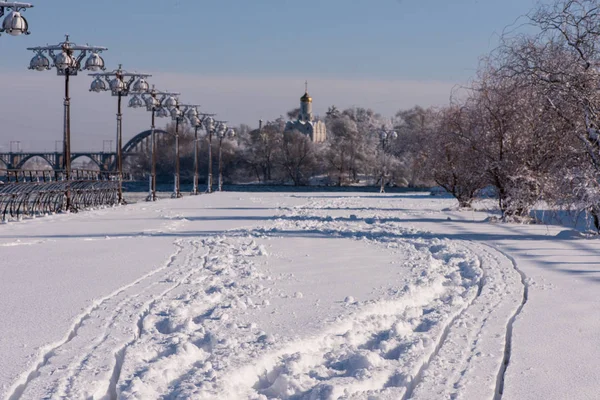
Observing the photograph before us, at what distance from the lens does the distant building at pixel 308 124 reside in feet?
538

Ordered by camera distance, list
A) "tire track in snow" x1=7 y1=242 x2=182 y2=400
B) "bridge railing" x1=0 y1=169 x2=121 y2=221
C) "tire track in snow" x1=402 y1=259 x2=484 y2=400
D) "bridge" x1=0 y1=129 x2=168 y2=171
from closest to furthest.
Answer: "tire track in snow" x1=7 y1=242 x2=182 y2=400
"tire track in snow" x1=402 y1=259 x2=484 y2=400
"bridge railing" x1=0 y1=169 x2=121 y2=221
"bridge" x1=0 y1=129 x2=168 y2=171

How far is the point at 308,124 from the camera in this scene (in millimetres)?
168125

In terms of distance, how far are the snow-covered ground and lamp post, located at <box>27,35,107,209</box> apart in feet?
37.7

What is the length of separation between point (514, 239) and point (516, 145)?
23.1ft

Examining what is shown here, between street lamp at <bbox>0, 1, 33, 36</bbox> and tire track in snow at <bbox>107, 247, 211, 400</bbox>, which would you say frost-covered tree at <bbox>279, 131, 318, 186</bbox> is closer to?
street lamp at <bbox>0, 1, 33, 36</bbox>

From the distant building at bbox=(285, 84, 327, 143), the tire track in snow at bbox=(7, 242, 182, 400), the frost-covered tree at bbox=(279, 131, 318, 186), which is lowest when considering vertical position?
the tire track in snow at bbox=(7, 242, 182, 400)

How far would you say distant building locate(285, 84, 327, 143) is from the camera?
164 m

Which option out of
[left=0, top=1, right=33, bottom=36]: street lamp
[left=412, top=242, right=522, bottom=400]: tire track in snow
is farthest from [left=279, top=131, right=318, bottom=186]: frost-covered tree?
[left=412, top=242, right=522, bottom=400]: tire track in snow

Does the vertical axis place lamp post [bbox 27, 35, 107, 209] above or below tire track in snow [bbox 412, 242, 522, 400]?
above

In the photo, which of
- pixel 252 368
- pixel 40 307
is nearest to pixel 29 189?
pixel 40 307

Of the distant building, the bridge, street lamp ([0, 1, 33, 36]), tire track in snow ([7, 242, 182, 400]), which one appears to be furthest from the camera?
the distant building

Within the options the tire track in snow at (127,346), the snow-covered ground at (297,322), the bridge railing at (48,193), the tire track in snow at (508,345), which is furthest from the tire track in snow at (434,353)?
the bridge railing at (48,193)

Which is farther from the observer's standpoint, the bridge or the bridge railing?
the bridge

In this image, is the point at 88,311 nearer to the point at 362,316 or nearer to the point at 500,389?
the point at 362,316
